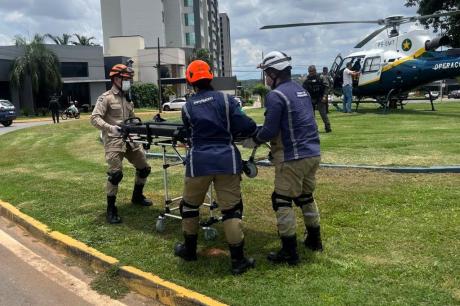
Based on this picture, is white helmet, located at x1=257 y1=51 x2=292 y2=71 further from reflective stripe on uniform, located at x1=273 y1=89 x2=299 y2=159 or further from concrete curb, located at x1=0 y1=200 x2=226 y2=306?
concrete curb, located at x1=0 y1=200 x2=226 y2=306

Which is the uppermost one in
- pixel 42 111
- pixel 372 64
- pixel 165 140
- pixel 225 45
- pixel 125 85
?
pixel 225 45

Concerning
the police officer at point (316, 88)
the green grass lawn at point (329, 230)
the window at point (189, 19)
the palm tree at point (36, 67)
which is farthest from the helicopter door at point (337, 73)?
the window at point (189, 19)

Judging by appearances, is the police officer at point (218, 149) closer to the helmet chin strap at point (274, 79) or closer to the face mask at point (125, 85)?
the helmet chin strap at point (274, 79)

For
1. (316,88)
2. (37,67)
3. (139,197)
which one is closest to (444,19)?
(316,88)

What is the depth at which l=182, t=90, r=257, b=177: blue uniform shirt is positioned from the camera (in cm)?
484

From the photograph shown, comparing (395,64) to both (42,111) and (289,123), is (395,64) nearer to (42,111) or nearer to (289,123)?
(289,123)

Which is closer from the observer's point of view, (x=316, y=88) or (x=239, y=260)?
(x=239, y=260)

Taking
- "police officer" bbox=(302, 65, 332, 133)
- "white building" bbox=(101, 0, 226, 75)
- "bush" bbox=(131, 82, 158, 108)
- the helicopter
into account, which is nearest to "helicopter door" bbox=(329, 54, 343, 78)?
the helicopter

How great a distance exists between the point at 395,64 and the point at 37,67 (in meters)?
34.0

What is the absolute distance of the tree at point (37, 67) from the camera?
4497cm

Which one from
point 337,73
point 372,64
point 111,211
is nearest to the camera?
point 111,211

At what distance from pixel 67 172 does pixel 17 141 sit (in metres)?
9.16

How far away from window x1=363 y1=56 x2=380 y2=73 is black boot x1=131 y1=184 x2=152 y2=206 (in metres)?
16.5

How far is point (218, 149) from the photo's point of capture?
487 centimetres
